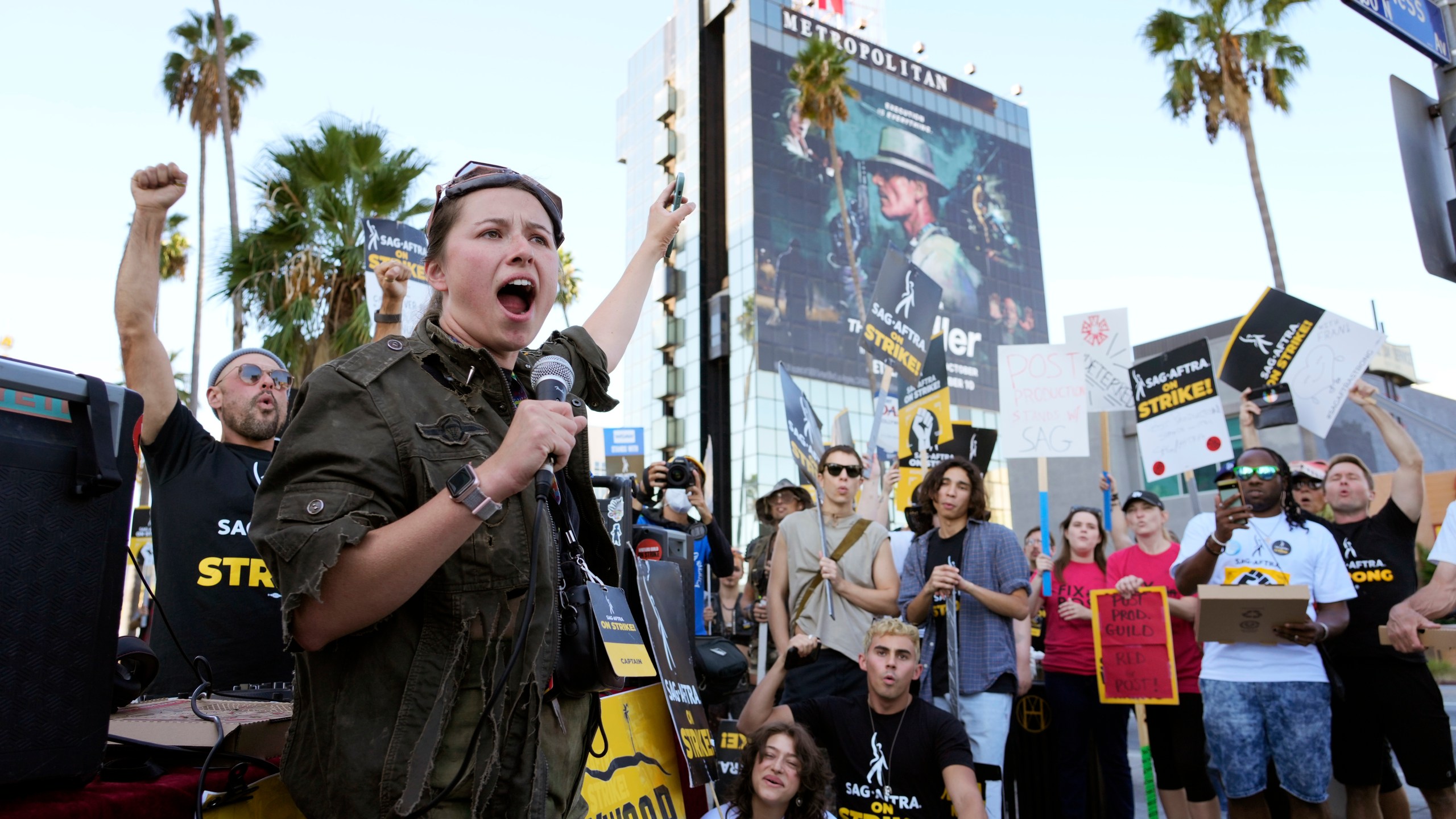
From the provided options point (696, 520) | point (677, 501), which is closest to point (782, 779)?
point (677, 501)

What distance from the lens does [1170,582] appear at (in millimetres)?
6570

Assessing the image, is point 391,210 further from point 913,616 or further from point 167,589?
point 167,589

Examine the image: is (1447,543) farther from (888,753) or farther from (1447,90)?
(888,753)

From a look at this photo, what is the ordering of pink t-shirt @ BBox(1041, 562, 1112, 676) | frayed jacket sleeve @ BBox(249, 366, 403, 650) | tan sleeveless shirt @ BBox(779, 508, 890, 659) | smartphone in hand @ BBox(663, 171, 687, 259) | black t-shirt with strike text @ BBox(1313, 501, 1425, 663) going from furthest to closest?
1. pink t-shirt @ BBox(1041, 562, 1112, 676)
2. tan sleeveless shirt @ BBox(779, 508, 890, 659)
3. black t-shirt with strike text @ BBox(1313, 501, 1425, 663)
4. smartphone in hand @ BBox(663, 171, 687, 259)
5. frayed jacket sleeve @ BBox(249, 366, 403, 650)

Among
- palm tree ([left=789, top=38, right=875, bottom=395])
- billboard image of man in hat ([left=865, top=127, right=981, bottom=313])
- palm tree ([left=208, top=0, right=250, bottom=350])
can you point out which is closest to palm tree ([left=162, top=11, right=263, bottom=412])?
palm tree ([left=208, top=0, right=250, bottom=350])

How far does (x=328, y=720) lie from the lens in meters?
1.43

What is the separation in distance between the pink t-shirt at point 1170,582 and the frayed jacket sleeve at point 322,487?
5.69 metres

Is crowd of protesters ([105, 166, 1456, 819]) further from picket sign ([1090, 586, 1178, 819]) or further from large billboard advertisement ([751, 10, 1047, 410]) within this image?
large billboard advertisement ([751, 10, 1047, 410])

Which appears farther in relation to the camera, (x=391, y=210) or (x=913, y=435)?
(x=391, y=210)

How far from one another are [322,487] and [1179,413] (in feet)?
26.7

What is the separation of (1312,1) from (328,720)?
794 inches

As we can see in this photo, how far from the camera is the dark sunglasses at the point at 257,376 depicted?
3.40m

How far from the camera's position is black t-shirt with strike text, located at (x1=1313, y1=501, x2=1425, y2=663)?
17.8ft

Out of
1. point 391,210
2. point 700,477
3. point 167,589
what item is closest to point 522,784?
point 167,589
